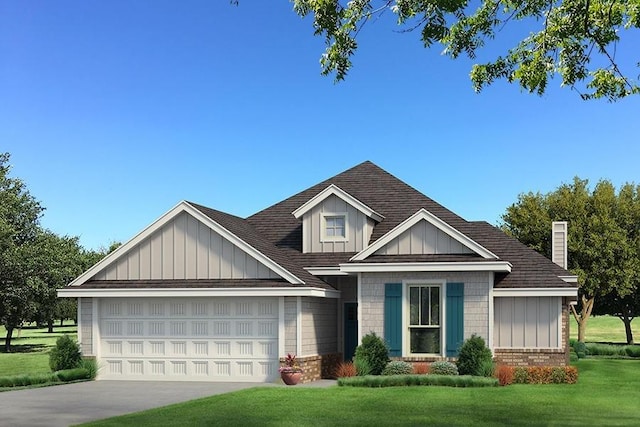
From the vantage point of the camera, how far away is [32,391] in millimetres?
22719

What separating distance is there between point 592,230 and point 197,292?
32.5 m

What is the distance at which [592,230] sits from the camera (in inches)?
2023

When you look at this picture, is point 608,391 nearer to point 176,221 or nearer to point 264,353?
point 264,353

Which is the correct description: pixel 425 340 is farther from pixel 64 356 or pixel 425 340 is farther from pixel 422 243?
pixel 64 356

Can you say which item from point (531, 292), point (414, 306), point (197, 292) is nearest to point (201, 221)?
point (197, 292)

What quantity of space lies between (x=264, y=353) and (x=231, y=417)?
8.77 metres

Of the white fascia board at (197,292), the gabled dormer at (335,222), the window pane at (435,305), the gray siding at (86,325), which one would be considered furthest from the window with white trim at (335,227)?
the gray siding at (86,325)

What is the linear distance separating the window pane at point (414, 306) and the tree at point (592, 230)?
27237 millimetres

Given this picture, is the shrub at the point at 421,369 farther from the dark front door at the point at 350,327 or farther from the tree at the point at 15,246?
the tree at the point at 15,246

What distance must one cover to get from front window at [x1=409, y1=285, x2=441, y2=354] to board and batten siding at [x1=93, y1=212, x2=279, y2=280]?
4610 millimetres

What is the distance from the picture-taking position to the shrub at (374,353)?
24594 mm

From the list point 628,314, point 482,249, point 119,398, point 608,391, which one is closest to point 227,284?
point 119,398

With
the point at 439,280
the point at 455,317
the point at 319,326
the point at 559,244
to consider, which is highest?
the point at 559,244

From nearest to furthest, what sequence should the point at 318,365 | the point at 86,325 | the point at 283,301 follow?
the point at 283,301 → the point at 318,365 → the point at 86,325
